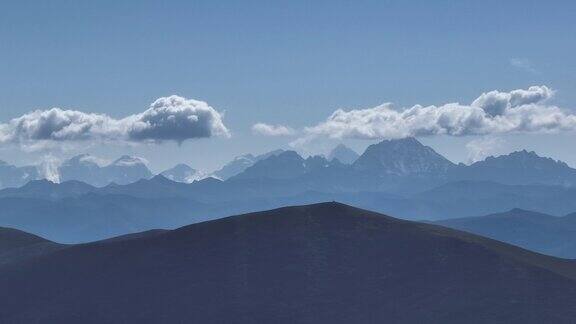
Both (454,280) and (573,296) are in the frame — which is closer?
(573,296)

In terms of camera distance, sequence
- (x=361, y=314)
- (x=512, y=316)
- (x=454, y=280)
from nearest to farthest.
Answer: (x=512, y=316)
(x=361, y=314)
(x=454, y=280)

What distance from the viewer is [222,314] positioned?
188 metres

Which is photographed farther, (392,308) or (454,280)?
(454,280)

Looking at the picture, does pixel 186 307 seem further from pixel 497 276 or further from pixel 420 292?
pixel 497 276

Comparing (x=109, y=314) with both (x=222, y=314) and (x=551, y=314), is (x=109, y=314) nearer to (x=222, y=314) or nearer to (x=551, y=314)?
(x=222, y=314)

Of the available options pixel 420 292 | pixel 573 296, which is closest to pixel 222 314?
pixel 420 292

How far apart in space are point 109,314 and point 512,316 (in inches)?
3666

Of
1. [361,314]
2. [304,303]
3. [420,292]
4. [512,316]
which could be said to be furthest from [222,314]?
[512,316]

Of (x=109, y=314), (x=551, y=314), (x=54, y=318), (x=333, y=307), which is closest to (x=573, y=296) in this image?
(x=551, y=314)

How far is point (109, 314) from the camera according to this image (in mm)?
192125

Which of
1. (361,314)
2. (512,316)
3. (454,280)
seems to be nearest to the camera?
(512,316)

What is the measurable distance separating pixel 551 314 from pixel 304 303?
186ft

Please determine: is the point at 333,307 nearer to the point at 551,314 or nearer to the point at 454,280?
the point at 454,280

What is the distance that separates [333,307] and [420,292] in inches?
843
